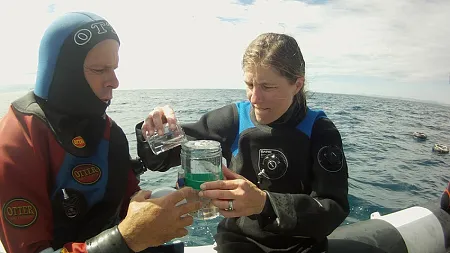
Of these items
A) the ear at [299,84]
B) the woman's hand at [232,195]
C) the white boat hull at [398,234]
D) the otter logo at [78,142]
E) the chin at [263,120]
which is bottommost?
the white boat hull at [398,234]

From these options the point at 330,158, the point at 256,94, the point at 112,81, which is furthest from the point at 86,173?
the point at 330,158

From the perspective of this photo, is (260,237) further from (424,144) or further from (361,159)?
(424,144)

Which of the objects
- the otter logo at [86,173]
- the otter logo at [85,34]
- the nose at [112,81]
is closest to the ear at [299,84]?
the nose at [112,81]

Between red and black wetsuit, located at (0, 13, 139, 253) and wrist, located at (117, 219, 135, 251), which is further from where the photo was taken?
red and black wetsuit, located at (0, 13, 139, 253)

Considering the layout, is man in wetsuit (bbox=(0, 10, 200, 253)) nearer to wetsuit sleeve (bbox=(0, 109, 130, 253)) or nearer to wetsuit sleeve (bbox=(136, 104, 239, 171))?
wetsuit sleeve (bbox=(0, 109, 130, 253))

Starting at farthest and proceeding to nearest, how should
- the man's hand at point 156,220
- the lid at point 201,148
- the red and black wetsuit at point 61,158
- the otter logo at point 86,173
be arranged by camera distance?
1. the otter logo at point 86,173
2. the red and black wetsuit at point 61,158
3. the lid at point 201,148
4. the man's hand at point 156,220

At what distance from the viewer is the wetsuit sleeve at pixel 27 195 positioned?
175cm

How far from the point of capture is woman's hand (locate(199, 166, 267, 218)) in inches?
63.0

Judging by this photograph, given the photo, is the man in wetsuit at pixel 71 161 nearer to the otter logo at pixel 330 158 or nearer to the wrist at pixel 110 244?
the wrist at pixel 110 244

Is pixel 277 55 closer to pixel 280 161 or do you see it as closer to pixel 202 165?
pixel 280 161

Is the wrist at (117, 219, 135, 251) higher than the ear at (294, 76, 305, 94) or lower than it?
lower

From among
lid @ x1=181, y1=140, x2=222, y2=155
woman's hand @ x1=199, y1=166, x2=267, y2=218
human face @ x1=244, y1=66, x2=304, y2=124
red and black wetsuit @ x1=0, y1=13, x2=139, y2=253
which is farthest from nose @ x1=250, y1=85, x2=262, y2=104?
red and black wetsuit @ x1=0, y1=13, x2=139, y2=253

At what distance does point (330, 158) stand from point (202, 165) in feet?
3.57

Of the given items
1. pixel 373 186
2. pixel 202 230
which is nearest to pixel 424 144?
pixel 373 186
